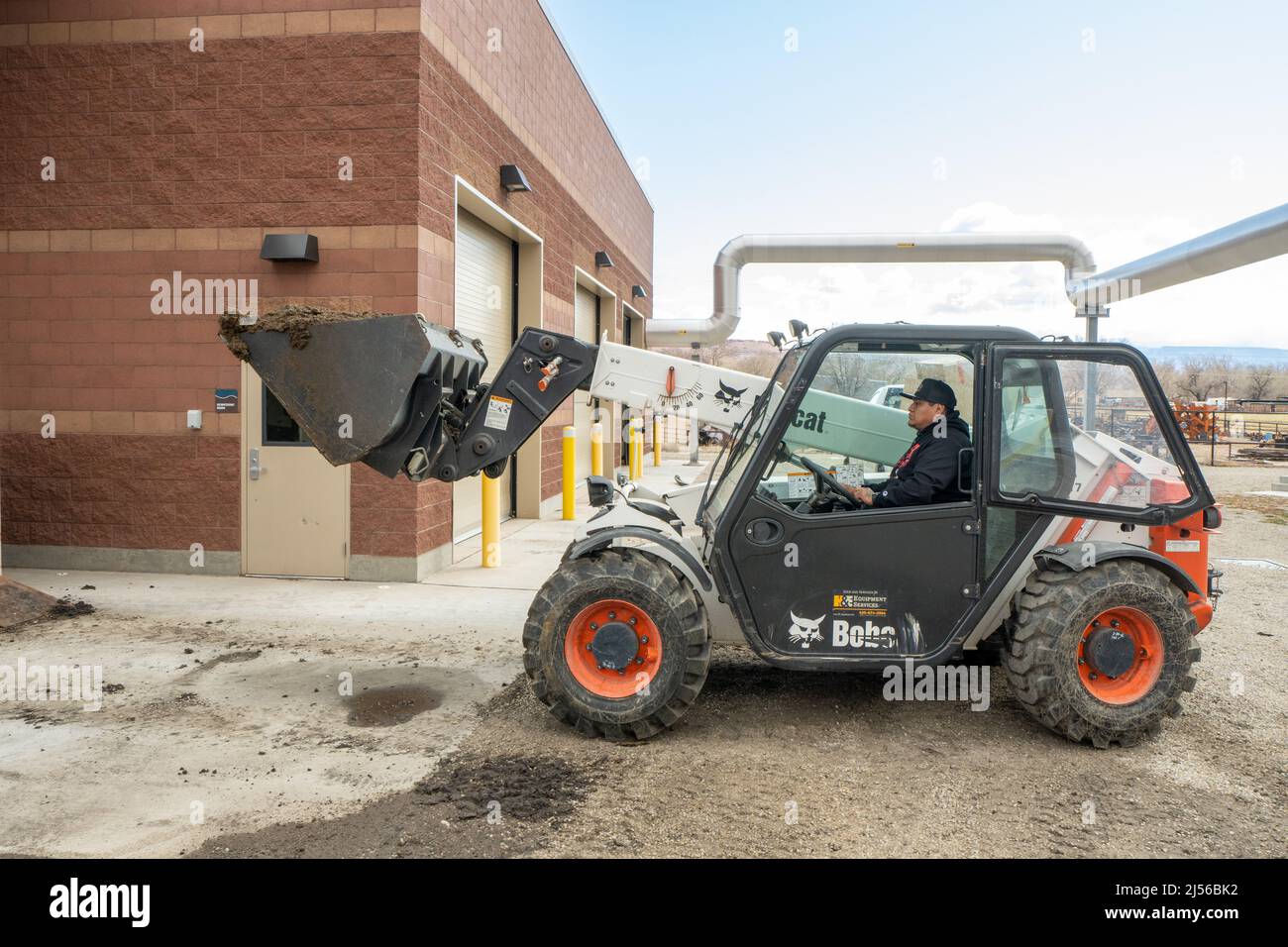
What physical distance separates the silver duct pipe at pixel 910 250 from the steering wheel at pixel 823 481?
44.6 ft

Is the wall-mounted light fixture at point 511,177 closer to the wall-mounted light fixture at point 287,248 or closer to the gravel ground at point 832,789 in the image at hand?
the wall-mounted light fixture at point 287,248

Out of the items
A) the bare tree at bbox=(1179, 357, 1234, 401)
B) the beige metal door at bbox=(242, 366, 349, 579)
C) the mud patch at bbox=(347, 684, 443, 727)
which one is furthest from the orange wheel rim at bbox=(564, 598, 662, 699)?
the bare tree at bbox=(1179, 357, 1234, 401)

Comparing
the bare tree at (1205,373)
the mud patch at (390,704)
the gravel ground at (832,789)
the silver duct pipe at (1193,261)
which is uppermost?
the bare tree at (1205,373)

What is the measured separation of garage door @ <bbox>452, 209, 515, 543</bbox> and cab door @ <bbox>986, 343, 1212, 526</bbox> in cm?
671

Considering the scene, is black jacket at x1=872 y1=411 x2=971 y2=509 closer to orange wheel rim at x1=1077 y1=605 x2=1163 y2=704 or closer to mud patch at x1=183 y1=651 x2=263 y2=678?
orange wheel rim at x1=1077 y1=605 x2=1163 y2=704

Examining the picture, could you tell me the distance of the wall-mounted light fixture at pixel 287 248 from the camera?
349 inches

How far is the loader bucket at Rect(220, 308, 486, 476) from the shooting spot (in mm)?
5066

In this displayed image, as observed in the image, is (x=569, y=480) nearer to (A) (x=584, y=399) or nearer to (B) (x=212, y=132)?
(A) (x=584, y=399)

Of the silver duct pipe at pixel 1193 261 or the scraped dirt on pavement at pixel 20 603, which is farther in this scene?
the silver duct pipe at pixel 1193 261

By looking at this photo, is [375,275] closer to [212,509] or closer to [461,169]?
[461,169]

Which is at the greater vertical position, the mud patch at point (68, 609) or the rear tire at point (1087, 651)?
the rear tire at point (1087, 651)

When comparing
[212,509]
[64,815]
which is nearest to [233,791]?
[64,815]

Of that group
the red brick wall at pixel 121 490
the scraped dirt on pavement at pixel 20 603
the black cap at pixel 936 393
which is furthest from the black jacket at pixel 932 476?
the red brick wall at pixel 121 490
